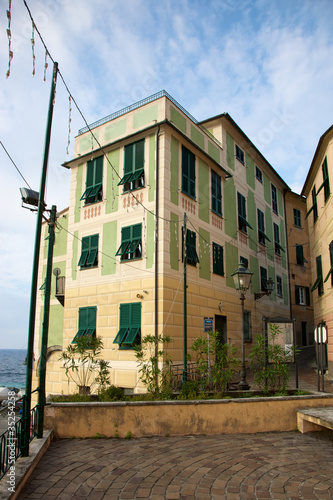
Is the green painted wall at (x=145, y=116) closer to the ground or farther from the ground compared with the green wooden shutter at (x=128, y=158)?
farther from the ground

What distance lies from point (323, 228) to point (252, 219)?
594 cm

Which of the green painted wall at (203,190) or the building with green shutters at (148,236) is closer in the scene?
the building with green shutters at (148,236)

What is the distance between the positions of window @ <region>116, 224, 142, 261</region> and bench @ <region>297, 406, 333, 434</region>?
28.1 ft

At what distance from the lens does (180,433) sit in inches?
307

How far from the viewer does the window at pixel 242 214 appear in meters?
20.8

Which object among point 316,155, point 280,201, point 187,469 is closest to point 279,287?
point 280,201

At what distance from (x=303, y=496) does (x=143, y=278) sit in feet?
34.5

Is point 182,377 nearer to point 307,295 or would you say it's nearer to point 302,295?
point 302,295

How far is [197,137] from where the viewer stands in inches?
703

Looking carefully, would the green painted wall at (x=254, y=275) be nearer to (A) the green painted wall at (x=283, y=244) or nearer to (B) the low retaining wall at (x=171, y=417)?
(A) the green painted wall at (x=283, y=244)

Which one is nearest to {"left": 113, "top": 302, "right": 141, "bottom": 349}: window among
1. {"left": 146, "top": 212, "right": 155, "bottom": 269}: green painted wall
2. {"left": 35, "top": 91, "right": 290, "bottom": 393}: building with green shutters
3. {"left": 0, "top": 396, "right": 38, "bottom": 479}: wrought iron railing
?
{"left": 35, "top": 91, "right": 290, "bottom": 393}: building with green shutters

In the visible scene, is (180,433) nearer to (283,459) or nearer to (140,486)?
(283,459)

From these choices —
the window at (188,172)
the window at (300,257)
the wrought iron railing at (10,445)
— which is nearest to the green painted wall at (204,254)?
the window at (188,172)

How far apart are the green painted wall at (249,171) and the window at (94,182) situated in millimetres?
9211
